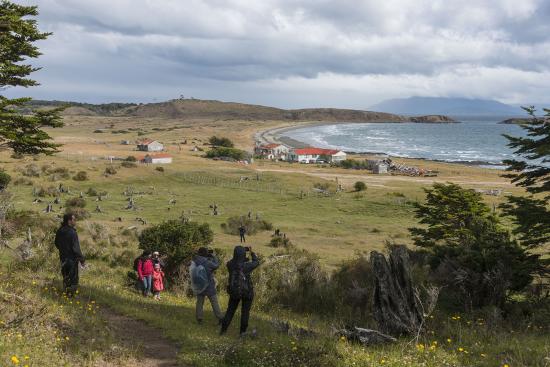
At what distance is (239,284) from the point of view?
342 inches

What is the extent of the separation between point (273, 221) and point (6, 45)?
28.0 metres

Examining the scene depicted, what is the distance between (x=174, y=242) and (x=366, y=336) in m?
10.9

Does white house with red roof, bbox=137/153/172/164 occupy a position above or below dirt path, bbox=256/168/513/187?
above

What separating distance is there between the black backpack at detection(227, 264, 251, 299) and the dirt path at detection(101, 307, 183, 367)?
54.6 inches

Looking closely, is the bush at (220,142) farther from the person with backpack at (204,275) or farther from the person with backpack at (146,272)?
the person with backpack at (204,275)

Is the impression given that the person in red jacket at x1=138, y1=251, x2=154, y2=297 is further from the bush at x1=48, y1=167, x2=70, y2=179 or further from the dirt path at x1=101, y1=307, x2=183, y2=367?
the bush at x1=48, y1=167, x2=70, y2=179

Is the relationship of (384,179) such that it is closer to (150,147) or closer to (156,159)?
(156,159)

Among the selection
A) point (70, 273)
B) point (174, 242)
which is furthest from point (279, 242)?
point (70, 273)

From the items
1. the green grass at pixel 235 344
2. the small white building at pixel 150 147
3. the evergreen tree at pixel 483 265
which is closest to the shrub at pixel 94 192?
the evergreen tree at pixel 483 265

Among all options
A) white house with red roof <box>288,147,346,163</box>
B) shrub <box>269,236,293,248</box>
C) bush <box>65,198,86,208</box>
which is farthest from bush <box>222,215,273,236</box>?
white house with red roof <box>288,147,346,163</box>

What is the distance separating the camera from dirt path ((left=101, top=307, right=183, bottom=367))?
7.79 m

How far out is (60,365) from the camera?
6.54 m

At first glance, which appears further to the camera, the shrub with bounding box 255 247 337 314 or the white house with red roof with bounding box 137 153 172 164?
the white house with red roof with bounding box 137 153 172 164

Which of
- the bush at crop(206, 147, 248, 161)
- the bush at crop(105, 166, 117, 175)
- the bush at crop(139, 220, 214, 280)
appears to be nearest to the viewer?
the bush at crop(139, 220, 214, 280)
